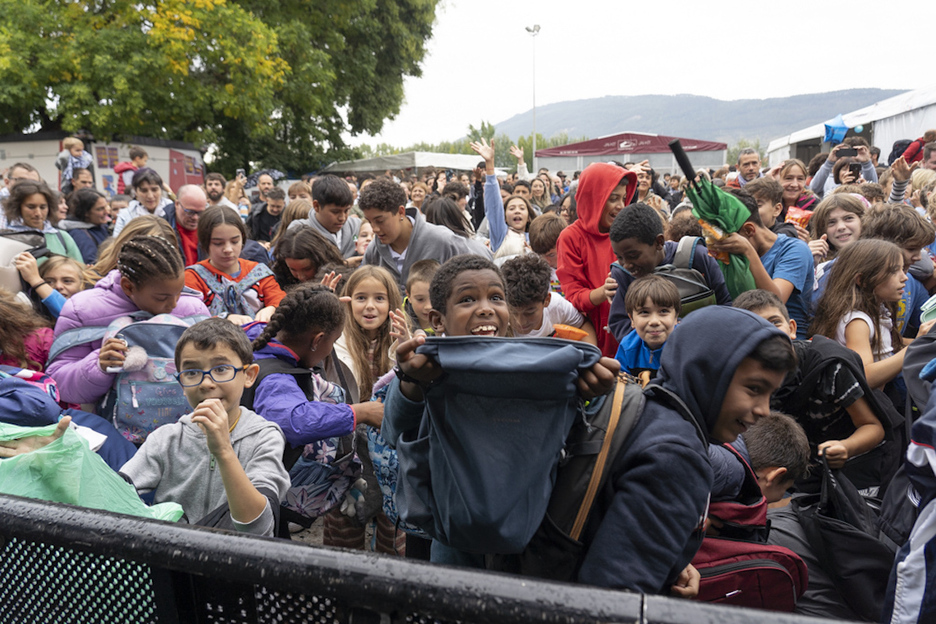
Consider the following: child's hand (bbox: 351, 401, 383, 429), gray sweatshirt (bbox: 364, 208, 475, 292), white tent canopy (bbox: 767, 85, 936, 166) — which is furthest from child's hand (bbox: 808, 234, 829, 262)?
white tent canopy (bbox: 767, 85, 936, 166)

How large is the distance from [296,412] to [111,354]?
876 mm

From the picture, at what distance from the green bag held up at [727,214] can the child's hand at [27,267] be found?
12.6 feet

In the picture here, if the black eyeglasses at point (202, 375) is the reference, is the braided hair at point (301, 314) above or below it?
above

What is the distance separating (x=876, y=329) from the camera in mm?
3271

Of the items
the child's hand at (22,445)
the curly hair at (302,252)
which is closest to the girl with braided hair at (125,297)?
the child's hand at (22,445)

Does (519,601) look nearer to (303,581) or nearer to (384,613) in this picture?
(384,613)

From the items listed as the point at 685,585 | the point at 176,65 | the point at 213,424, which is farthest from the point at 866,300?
the point at 176,65

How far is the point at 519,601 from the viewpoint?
851mm

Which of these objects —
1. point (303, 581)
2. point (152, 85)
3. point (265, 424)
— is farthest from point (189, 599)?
point (152, 85)

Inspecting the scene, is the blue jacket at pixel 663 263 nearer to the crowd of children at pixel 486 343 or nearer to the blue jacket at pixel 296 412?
the crowd of children at pixel 486 343

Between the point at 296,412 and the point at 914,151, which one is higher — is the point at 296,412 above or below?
below

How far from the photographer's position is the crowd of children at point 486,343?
4.49 feet

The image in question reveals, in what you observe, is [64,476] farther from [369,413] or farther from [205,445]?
[369,413]

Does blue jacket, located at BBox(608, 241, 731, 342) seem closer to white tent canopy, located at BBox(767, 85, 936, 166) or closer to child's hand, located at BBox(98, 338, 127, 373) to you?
child's hand, located at BBox(98, 338, 127, 373)
